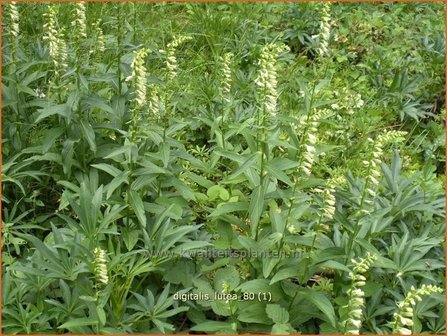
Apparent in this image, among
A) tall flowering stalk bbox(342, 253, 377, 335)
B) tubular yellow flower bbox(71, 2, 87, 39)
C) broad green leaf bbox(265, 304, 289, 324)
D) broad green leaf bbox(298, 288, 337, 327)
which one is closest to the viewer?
tall flowering stalk bbox(342, 253, 377, 335)

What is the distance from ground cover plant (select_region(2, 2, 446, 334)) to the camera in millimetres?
3506

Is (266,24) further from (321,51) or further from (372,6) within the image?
(321,51)

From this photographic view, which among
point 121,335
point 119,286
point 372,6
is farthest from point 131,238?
point 372,6

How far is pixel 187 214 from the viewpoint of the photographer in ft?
13.7

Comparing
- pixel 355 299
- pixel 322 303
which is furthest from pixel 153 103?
pixel 355 299

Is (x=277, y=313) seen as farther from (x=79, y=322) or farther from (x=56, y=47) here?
(x=56, y=47)

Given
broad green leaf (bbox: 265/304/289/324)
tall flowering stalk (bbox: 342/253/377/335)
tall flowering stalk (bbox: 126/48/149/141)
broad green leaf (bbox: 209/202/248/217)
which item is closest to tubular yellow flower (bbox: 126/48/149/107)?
tall flowering stalk (bbox: 126/48/149/141)

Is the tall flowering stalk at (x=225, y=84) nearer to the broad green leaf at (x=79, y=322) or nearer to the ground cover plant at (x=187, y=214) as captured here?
the ground cover plant at (x=187, y=214)

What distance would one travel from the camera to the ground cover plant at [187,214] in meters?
3.51

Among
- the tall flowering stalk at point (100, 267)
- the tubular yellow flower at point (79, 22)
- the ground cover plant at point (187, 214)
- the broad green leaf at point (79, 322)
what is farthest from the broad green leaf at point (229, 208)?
the tubular yellow flower at point (79, 22)

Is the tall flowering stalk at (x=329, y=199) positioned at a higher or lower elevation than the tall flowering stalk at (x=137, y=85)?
lower

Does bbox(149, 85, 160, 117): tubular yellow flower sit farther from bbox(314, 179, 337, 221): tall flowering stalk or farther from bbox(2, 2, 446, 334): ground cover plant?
bbox(314, 179, 337, 221): tall flowering stalk

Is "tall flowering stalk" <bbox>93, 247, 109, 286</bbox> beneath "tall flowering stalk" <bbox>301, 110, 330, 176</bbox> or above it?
beneath

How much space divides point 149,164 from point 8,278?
1.04 metres
